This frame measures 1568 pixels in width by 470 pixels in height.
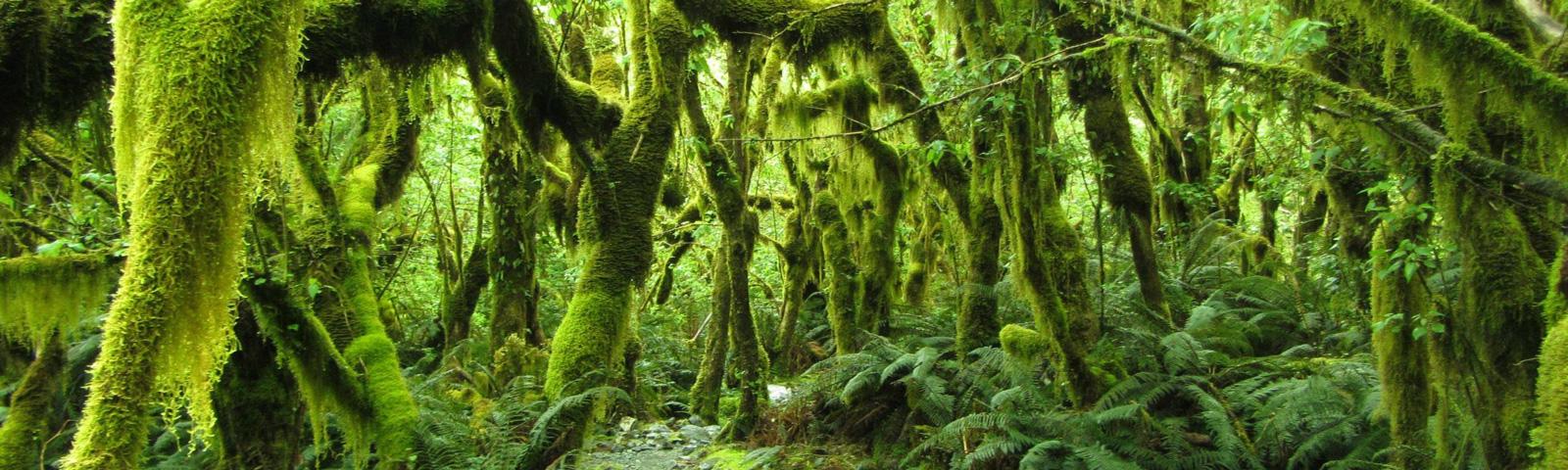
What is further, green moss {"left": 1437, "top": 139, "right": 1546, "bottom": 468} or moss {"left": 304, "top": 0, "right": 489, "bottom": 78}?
moss {"left": 304, "top": 0, "right": 489, "bottom": 78}

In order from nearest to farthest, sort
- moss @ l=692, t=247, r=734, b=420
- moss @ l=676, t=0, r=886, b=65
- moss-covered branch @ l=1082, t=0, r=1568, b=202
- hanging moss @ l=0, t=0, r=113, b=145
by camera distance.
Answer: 1. hanging moss @ l=0, t=0, r=113, b=145
2. moss-covered branch @ l=1082, t=0, r=1568, b=202
3. moss @ l=676, t=0, r=886, b=65
4. moss @ l=692, t=247, r=734, b=420

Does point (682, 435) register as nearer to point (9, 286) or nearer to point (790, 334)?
point (790, 334)

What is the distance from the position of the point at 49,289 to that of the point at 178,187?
4351 millimetres

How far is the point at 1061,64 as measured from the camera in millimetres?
5715

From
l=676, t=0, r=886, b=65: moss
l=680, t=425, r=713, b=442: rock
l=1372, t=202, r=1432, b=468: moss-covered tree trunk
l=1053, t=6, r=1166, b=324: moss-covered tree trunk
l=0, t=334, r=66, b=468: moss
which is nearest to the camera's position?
l=1372, t=202, r=1432, b=468: moss-covered tree trunk

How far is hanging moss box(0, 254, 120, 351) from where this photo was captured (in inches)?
205

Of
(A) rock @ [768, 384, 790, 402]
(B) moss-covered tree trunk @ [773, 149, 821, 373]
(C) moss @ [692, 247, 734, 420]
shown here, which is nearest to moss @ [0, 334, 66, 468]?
(C) moss @ [692, 247, 734, 420]

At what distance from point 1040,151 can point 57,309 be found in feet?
20.9

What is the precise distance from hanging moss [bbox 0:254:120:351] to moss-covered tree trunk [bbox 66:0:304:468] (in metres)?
3.53

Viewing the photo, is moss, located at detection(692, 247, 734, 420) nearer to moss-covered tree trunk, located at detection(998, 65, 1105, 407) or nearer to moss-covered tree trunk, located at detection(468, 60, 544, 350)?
moss-covered tree trunk, located at detection(468, 60, 544, 350)

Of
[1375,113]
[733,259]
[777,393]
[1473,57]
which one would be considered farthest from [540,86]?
[777,393]

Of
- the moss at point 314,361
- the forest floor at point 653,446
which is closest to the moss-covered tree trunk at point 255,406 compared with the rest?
the moss at point 314,361

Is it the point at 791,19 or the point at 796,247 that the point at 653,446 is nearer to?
the point at 796,247

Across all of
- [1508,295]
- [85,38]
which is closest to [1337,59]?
[1508,295]
